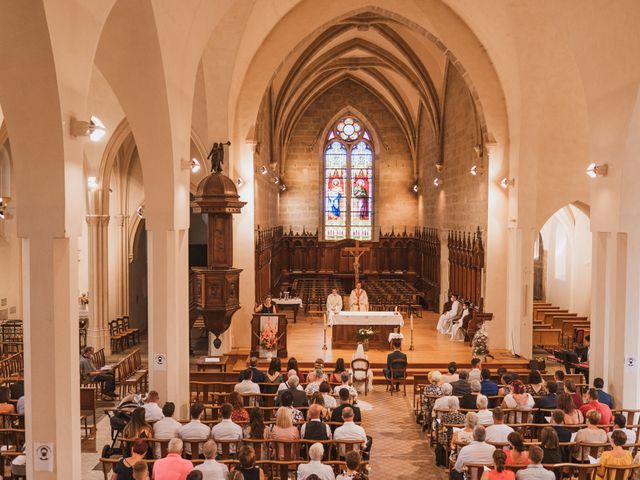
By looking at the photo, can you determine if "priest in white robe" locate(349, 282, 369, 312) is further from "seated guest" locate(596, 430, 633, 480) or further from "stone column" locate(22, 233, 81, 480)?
"stone column" locate(22, 233, 81, 480)

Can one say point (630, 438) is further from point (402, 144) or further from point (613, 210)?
point (402, 144)

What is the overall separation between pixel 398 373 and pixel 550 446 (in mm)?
7194

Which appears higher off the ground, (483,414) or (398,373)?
(483,414)

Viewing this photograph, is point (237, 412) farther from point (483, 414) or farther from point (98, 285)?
point (98, 285)

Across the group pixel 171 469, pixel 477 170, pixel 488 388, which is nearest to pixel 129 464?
pixel 171 469

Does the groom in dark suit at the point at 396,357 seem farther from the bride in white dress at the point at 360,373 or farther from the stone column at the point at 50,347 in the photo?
the stone column at the point at 50,347

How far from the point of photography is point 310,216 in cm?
3447

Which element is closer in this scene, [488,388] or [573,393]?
[573,393]

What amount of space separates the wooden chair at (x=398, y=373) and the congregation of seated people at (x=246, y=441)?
3.91 meters

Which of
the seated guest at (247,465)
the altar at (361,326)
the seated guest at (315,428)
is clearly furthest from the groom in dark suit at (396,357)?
the seated guest at (247,465)

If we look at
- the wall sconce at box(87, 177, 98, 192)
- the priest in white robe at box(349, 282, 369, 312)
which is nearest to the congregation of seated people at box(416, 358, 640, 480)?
the priest in white robe at box(349, 282, 369, 312)

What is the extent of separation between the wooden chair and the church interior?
54mm

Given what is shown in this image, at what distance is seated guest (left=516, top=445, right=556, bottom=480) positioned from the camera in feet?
22.7

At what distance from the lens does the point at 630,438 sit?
28.7ft
